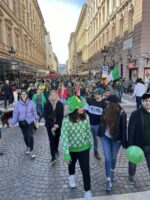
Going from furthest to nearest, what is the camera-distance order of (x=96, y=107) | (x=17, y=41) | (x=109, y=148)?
(x=17, y=41) < (x=96, y=107) < (x=109, y=148)

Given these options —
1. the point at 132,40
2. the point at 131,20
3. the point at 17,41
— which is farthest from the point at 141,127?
the point at 17,41

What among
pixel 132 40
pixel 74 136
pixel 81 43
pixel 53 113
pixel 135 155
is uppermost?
pixel 81 43

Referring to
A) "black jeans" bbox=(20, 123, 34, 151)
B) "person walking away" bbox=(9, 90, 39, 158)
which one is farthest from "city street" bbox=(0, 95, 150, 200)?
"person walking away" bbox=(9, 90, 39, 158)

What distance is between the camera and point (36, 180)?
13.4ft

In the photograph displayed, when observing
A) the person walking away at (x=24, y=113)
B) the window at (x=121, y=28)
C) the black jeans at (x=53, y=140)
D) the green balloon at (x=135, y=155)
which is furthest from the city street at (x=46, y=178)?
the window at (x=121, y=28)

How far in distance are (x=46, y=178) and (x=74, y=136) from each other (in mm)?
1717

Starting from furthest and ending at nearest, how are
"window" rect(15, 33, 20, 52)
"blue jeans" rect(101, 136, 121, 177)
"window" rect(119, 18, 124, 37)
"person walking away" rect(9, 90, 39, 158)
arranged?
"window" rect(15, 33, 20, 52)
"window" rect(119, 18, 124, 37)
"person walking away" rect(9, 90, 39, 158)
"blue jeans" rect(101, 136, 121, 177)

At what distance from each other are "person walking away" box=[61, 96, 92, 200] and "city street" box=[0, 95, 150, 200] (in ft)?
2.35

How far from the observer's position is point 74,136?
302 centimetres

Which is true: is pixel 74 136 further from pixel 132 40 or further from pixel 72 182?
pixel 132 40

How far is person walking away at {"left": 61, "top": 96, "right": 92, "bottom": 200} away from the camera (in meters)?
2.96

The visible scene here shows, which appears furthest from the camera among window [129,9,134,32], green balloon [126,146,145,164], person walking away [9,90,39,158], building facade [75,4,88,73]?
building facade [75,4,88,73]

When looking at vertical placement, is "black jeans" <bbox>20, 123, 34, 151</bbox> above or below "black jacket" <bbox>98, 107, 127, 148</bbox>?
below

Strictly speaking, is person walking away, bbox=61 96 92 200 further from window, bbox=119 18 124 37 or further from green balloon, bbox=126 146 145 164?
window, bbox=119 18 124 37
